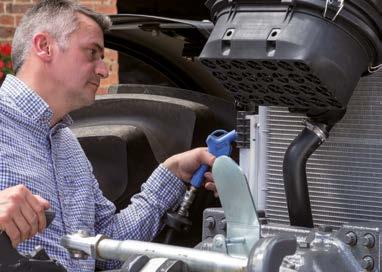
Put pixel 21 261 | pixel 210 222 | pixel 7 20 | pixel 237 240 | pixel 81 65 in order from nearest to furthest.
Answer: pixel 21 261 → pixel 237 240 → pixel 210 222 → pixel 81 65 → pixel 7 20

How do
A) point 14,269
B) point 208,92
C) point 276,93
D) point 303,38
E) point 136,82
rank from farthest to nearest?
point 136,82 → point 208,92 → point 276,93 → point 303,38 → point 14,269

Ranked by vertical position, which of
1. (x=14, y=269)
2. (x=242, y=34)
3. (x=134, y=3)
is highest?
(x=134, y=3)

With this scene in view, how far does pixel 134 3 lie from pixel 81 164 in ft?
5.98

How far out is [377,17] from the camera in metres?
2.48

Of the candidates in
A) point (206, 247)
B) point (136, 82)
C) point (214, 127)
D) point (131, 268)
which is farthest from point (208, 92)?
point (131, 268)

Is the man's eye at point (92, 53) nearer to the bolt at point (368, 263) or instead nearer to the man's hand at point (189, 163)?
the man's hand at point (189, 163)

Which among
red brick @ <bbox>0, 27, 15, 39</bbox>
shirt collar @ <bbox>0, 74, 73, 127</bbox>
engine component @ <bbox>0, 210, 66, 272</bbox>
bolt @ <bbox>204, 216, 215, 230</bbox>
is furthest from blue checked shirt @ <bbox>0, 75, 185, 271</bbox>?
red brick @ <bbox>0, 27, 15, 39</bbox>

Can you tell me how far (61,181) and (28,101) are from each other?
240mm

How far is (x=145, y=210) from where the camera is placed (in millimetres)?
3344

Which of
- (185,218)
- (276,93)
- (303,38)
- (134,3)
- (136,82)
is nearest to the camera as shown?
(303,38)

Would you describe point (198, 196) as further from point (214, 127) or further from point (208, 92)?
point (208, 92)

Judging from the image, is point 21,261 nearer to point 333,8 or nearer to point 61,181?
point 333,8

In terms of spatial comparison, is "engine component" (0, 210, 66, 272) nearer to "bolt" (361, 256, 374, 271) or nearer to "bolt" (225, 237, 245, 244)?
"bolt" (225, 237, 245, 244)

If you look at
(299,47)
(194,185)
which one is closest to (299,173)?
(299,47)
